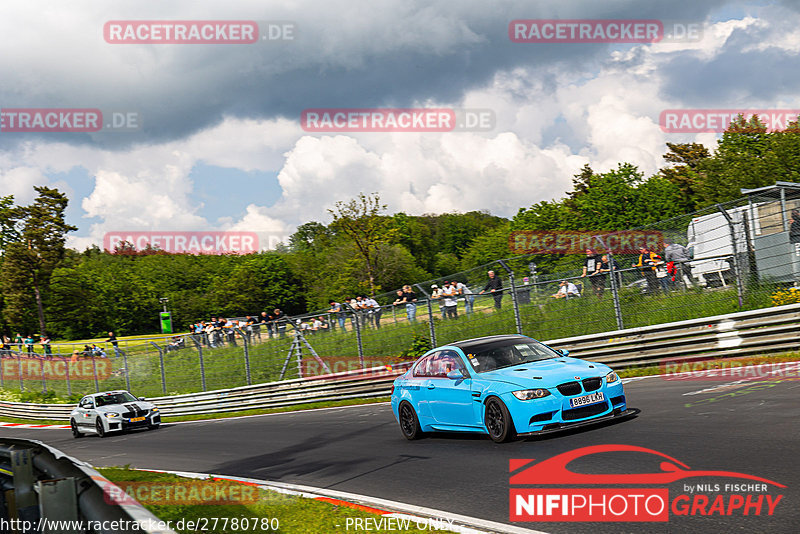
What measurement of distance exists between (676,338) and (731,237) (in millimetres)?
2477

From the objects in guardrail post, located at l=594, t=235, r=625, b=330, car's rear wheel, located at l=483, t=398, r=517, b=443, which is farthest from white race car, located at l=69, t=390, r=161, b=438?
car's rear wheel, located at l=483, t=398, r=517, b=443

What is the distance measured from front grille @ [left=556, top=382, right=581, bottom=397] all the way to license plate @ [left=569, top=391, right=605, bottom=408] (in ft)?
0.28

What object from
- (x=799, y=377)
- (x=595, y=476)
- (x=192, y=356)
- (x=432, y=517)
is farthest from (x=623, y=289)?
(x=192, y=356)

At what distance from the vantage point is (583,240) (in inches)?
637

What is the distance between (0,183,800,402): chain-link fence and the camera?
592 inches

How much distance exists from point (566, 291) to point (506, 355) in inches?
283

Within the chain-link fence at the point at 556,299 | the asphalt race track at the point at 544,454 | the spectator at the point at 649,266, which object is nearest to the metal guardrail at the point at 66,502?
the asphalt race track at the point at 544,454

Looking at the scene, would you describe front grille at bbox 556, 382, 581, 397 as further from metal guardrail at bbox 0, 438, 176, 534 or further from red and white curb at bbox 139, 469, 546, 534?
metal guardrail at bbox 0, 438, 176, 534

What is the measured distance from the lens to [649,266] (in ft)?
52.3

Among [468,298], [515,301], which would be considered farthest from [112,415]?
[515,301]

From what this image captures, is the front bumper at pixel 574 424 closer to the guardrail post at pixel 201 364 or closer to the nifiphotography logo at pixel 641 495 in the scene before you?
the nifiphotography logo at pixel 641 495

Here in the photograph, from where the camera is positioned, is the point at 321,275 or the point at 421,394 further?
the point at 321,275

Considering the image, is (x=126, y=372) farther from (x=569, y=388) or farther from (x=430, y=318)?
(x=569, y=388)

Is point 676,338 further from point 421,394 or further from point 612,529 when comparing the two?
point 612,529
